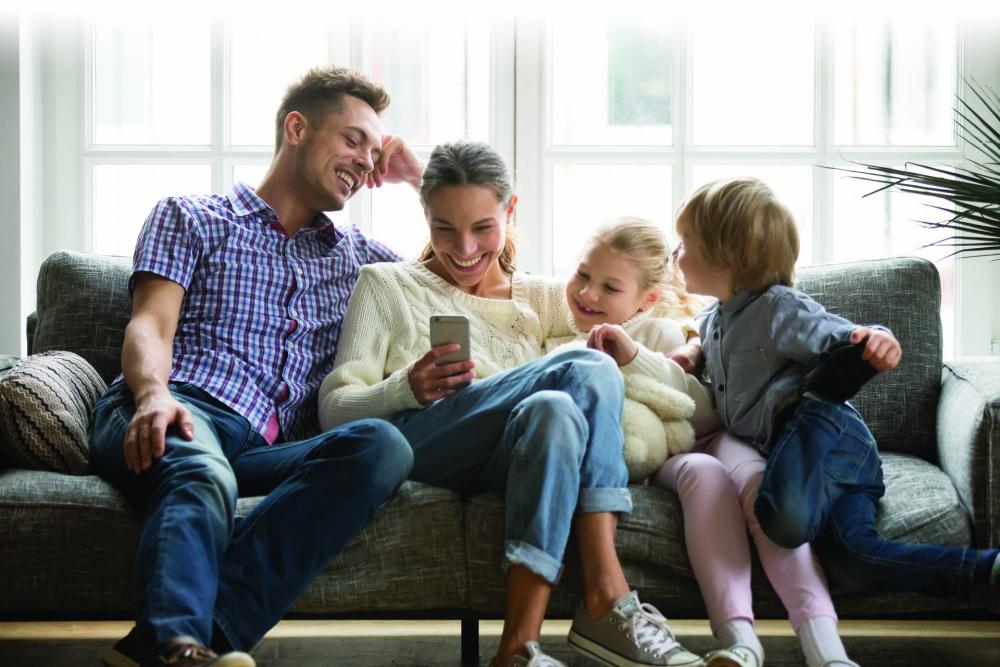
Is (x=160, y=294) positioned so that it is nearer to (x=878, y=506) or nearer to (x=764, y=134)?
(x=878, y=506)

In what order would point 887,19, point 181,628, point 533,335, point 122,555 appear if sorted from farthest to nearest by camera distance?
point 887,19 < point 533,335 < point 122,555 < point 181,628

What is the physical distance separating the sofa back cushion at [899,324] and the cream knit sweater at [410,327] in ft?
1.98

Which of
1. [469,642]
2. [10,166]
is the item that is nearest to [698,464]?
[469,642]

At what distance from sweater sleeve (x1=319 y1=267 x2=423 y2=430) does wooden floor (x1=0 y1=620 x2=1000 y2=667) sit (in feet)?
1.88

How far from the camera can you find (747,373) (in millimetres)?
2033

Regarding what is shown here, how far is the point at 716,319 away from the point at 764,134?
3.83ft

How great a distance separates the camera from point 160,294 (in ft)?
7.18

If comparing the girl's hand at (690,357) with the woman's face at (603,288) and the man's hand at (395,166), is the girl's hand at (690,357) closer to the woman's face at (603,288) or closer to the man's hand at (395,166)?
the woman's face at (603,288)

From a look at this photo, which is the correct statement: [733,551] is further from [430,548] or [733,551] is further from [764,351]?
[430,548]

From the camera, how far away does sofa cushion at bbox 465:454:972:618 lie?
73.5 inches

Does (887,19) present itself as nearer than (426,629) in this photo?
No

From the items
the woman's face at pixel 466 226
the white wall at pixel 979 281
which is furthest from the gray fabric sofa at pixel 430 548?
the white wall at pixel 979 281

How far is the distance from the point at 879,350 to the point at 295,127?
136 cm

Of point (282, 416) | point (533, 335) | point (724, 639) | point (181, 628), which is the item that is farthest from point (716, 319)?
point (181, 628)
